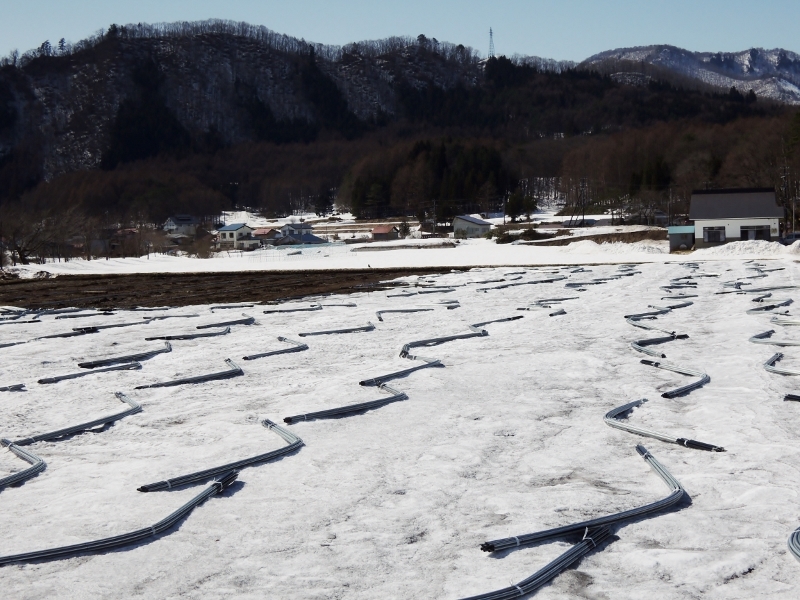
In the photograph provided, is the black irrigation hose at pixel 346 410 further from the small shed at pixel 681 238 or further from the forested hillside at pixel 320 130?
the forested hillside at pixel 320 130

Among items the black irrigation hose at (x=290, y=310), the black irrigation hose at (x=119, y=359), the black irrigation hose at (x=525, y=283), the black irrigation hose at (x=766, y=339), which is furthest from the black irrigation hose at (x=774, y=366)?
the black irrigation hose at (x=525, y=283)

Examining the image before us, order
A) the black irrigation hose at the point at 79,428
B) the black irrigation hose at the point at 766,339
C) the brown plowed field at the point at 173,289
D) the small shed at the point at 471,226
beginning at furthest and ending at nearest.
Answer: the small shed at the point at 471,226 → the brown plowed field at the point at 173,289 → the black irrigation hose at the point at 766,339 → the black irrigation hose at the point at 79,428

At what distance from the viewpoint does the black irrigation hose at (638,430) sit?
180 inches

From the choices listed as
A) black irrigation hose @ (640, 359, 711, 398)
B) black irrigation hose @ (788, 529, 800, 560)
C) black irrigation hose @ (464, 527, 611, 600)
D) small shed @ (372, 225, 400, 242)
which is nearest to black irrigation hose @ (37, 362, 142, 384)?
black irrigation hose @ (640, 359, 711, 398)

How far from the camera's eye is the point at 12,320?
41.2 feet

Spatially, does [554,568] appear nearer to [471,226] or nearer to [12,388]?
[12,388]

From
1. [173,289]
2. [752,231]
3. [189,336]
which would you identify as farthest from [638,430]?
[752,231]

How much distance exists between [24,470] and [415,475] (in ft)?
7.20

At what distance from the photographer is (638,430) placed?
489 cm

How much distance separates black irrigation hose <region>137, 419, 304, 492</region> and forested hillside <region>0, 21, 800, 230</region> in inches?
2497

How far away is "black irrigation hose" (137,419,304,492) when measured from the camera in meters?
4.08

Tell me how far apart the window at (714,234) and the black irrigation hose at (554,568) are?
118ft

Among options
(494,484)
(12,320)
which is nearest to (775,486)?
(494,484)

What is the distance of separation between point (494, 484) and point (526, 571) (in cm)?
100
